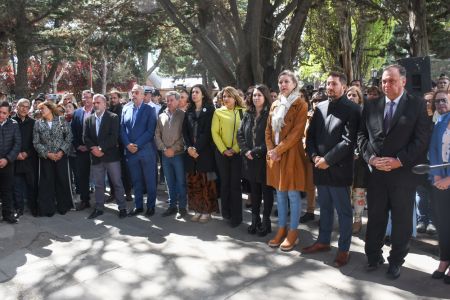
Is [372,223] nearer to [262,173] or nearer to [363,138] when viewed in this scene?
[363,138]

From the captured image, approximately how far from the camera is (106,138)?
6680 millimetres

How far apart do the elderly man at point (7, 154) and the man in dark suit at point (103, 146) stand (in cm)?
102

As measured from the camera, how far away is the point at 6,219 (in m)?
6.59

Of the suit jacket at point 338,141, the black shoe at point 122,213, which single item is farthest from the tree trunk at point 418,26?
the black shoe at point 122,213

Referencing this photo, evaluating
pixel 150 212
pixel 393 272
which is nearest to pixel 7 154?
pixel 150 212

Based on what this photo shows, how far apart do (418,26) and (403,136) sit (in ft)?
30.3

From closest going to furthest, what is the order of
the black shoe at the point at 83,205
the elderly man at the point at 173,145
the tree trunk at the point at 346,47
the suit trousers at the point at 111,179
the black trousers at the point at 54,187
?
1. the elderly man at the point at 173,145
2. the suit trousers at the point at 111,179
3. the black trousers at the point at 54,187
4. the black shoe at the point at 83,205
5. the tree trunk at the point at 346,47

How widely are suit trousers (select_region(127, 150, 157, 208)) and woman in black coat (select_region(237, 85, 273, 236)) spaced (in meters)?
1.70

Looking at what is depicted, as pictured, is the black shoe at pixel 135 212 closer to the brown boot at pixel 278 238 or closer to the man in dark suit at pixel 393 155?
the brown boot at pixel 278 238

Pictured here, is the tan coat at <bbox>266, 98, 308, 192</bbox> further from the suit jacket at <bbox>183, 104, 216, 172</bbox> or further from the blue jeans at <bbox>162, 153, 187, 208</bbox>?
the blue jeans at <bbox>162, 153, 187, 208</bbox>

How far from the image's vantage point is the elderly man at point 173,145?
6461 mm

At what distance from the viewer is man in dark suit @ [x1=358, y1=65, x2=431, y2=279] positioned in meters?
4.06

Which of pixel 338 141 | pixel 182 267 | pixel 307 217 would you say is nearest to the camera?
pixel 338 141

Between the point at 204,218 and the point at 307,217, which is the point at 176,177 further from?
the point at 307,217
